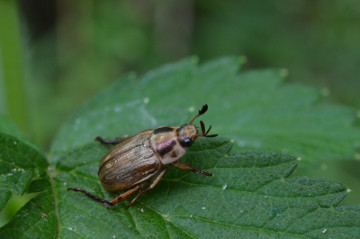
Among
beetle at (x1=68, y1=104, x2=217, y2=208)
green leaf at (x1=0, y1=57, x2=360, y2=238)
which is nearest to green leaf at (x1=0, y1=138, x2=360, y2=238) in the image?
green leaf at (x1=0, y1=57, x2=360, y2=238)

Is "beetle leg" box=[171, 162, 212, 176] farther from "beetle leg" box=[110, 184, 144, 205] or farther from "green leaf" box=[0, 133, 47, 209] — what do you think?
"green leaf" box=[0, 133, 47, 209]

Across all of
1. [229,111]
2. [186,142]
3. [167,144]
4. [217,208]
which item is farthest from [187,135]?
[229,111]

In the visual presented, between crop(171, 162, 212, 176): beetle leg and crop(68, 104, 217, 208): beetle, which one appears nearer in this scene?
crop(171, 162, 212, 176): beetle leg

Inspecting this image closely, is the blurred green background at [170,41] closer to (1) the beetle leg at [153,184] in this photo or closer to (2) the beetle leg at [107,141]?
(2) the beetle leg at [107,141]

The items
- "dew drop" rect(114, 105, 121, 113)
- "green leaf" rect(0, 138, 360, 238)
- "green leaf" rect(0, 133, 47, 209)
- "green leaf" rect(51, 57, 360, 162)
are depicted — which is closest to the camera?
"green leaf" rect(0, 138, 360, 238)

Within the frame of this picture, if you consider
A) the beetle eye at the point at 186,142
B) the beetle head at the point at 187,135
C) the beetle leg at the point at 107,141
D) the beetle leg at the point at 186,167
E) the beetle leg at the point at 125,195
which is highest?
the beetle head at the point at 187,135

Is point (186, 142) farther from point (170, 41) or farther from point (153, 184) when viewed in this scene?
point (170, 41)

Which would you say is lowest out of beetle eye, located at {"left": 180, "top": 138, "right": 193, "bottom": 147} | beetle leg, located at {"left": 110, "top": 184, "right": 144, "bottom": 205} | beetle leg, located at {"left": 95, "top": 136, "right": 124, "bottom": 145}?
beetle leg, located at {"left": 110, "top": 184, "right": 144, "bottom": 205}

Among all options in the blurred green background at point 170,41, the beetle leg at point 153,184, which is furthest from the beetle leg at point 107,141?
the blurred green background at point 170,41
